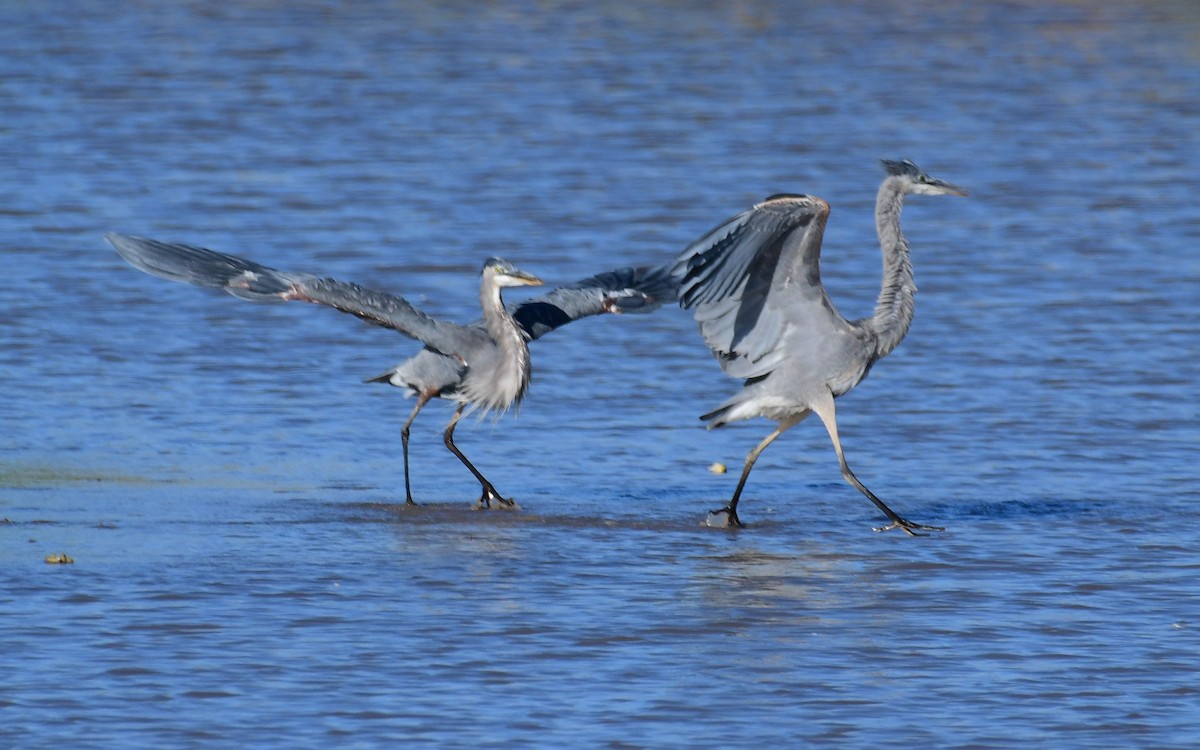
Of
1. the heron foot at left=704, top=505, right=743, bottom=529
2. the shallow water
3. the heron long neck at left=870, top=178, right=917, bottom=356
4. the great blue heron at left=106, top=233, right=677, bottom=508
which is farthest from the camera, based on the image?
the heron long neck at left=870, top=178, right=917, bottom=356

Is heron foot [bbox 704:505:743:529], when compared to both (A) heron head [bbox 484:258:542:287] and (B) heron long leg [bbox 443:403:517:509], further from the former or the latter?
(A) heron head [bbox 484:258:542:287]

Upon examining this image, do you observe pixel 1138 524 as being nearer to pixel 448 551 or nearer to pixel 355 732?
pixel 448 551

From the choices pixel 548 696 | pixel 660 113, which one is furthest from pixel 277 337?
pixel 660 113

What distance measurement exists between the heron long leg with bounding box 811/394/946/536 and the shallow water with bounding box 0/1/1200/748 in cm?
9

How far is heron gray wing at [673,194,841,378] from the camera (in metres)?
9.07

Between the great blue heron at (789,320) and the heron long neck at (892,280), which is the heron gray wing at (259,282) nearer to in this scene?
the great blue heron at (789,320)

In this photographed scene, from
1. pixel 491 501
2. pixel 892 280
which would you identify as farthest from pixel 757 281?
pixel 491 501

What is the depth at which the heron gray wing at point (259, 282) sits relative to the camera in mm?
9695

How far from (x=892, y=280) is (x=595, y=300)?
4.62ft

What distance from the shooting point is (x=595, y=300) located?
34.6 ft

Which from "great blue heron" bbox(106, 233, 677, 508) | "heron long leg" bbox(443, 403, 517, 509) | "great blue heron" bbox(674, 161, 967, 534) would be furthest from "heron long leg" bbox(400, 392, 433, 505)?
"great blue heron" bbox(674, 161, 967, 534)

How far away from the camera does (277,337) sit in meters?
13.2

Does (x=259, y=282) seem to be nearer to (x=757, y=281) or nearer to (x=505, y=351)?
(x=505, y=351)

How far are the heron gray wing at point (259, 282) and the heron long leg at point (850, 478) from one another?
180 centimetres
